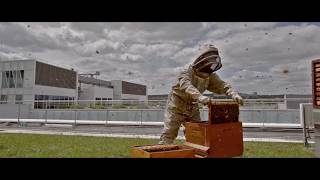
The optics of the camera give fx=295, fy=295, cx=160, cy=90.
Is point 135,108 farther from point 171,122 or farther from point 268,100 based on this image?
point 171,122

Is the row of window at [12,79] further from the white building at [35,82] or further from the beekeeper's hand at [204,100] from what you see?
the beekeeper's hand at [204,100]

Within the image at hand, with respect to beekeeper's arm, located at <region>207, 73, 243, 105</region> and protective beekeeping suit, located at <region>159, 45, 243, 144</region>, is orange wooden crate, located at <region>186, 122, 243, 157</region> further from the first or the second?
beekeeper's arm, located at <region>207, 73, 243, 105</region>

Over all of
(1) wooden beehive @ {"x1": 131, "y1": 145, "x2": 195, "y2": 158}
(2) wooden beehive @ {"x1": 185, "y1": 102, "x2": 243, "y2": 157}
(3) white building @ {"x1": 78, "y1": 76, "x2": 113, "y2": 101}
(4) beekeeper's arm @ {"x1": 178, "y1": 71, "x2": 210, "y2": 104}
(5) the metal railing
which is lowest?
(1) wooden beehive @ {"x1": 131, "y1": 145, "x2": 195, "y2": 158}

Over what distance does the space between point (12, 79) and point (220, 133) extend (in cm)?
3683

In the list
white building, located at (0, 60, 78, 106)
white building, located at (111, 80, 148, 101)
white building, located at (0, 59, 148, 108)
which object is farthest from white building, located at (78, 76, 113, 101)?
white building, located at (0, 60, 78, 106)

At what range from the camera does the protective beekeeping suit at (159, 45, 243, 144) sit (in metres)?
4.26

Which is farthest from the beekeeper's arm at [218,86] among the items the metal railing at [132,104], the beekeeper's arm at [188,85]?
the metal railing at [132,104]

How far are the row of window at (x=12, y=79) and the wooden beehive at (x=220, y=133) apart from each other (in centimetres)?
3559

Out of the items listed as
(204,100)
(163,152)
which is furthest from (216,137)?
(163,152)

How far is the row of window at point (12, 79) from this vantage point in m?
34.9

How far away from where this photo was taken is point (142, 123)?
15.3 m

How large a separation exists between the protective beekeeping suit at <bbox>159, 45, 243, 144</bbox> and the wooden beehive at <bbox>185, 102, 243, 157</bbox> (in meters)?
0.57

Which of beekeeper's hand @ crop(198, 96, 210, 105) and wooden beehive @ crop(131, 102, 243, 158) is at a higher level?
beekeeper's hand @ crop(198, 96, 210, 105)

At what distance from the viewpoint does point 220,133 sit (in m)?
3.43
